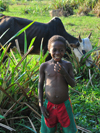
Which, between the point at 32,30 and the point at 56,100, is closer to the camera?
the point at 56,100

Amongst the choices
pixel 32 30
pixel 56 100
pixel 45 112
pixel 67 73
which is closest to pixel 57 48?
pixel 67 73

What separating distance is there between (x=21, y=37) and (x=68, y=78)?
2.41m

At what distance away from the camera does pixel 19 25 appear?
11.5 ft

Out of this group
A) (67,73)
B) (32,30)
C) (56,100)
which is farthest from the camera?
(32,30)

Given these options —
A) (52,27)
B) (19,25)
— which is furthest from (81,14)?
(19,25)

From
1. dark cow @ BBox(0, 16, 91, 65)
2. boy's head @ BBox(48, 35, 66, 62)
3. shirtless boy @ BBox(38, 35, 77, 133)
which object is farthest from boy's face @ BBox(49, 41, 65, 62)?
dark cow @ BBox(0, 16, 91, 65)

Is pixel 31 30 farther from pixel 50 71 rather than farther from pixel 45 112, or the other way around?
pixel 45 112

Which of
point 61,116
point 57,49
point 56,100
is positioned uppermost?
point 57,49

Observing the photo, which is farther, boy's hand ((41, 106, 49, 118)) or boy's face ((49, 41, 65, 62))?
boy's hand ((41, 106, 49, 118))

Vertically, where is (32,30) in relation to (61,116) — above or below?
above

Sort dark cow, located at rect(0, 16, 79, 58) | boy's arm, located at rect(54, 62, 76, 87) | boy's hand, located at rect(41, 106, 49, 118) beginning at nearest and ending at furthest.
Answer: boy's arm, located at rect(54, 62, 76, 87) → boy's hand, located at rect(41, 106, 49, 118) → dark cow, located at rect(0, 16, 79, 58)

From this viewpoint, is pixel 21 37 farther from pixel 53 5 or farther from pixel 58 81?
pixel 53 5

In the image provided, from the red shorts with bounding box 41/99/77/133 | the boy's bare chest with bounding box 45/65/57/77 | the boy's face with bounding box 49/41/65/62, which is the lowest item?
the red shorts with bounding box 41/99/77/133

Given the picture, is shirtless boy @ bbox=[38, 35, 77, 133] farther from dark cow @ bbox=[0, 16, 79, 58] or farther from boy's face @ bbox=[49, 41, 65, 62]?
dark cow @ bbox=[0, 16, 79, 58]
